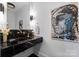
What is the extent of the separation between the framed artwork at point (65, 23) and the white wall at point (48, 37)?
0.43ft

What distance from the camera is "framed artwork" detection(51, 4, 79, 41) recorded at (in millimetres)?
2529

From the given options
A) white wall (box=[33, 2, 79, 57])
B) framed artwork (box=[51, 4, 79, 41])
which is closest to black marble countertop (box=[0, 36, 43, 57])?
white wall (box=[33, 2, 79, 57])

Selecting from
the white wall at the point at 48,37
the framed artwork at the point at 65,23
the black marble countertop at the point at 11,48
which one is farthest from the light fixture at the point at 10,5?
the framed artwork at the point at 65,23

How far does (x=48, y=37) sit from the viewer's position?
3084 millimetres

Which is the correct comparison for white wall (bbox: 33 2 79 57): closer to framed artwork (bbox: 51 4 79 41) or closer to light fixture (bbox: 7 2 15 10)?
framed artwork (bbox: 51 4 79 41)

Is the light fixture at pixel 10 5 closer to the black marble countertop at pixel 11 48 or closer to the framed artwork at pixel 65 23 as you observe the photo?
the black marble countertop at pixel 11 48

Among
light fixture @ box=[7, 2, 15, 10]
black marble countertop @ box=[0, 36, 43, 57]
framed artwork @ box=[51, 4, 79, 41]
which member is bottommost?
black marble countertop @ box=[0, 36, 43, 57]

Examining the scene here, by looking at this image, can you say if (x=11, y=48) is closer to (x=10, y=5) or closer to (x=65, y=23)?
(x=10, y=5)

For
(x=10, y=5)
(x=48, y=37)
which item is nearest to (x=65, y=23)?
(x=48, y=37)

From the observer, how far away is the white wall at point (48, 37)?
2732mm

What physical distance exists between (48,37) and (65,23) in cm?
66

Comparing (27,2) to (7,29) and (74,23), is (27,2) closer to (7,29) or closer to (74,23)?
(7,29)

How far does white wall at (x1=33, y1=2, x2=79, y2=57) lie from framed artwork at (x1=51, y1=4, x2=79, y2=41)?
0.13 m

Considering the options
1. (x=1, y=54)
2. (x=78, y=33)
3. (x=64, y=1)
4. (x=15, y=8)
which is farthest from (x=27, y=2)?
(x=1, y=54)
